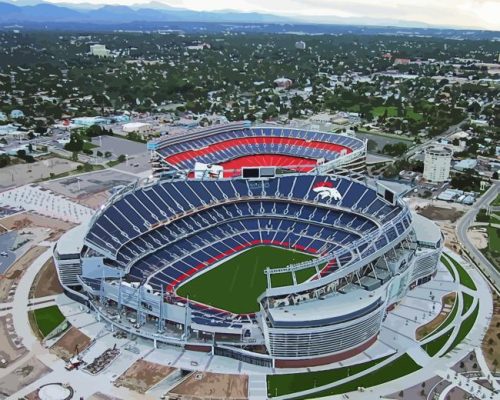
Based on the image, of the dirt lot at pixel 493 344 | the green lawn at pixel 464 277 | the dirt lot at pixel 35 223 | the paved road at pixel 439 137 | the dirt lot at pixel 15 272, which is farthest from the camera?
the paved road at pixel 439 137

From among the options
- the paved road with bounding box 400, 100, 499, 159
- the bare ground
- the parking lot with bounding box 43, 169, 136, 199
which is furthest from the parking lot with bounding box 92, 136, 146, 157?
the paved road with bounding box 400, 100, 499, 159

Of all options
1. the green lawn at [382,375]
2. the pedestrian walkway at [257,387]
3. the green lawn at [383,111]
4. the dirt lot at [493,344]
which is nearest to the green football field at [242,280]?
the pedestrian walkway at [257,387]

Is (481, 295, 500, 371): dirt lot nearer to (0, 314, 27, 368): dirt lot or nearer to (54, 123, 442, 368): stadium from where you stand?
(54, 123, 442, 368): stadium

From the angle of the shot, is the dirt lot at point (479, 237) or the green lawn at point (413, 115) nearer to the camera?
the dirt lot at point (479, 237)

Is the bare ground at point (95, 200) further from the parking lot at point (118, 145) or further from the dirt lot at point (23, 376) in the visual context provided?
the dirt lot at point (23, 376)

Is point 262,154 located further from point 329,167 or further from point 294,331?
point 294,331

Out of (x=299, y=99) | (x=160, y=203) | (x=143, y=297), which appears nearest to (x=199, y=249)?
(x=160, y=203)
